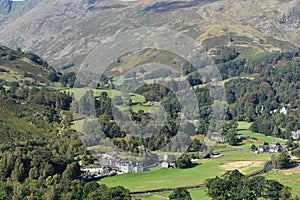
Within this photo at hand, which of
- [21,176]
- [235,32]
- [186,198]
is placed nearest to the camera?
[186,198]

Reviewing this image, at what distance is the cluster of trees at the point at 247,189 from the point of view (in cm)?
4044

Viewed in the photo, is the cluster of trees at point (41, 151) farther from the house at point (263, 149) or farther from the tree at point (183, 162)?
the house at point (263, 149)

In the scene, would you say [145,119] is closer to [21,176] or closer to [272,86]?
[21,176]

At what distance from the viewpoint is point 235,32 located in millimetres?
192375

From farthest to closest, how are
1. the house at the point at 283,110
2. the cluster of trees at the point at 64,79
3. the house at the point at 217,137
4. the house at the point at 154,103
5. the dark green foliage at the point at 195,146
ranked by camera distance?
the cluster of trees at the point at 64,79
the house at the point at 283,110
the house at the point at 154,103
the house at the point at 217,137
the dark green foliage at the point at 195,146

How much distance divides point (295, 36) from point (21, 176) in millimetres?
168659

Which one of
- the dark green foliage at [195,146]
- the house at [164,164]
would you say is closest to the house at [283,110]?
the dark green foliage at [195,146]

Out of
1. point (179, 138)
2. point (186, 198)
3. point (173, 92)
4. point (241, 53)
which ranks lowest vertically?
point (186, 198)

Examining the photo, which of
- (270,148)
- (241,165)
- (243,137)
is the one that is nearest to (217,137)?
(243,137)

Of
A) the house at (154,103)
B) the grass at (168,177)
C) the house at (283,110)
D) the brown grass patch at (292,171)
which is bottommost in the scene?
the brown grass patch at (292,171)

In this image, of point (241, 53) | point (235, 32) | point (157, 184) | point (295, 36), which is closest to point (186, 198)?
point (157, 184)

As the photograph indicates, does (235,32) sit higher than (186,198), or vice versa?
(235,32)

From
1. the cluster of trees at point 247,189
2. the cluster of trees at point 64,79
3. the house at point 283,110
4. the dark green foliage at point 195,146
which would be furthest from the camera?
the cluster of trees at point 64,79

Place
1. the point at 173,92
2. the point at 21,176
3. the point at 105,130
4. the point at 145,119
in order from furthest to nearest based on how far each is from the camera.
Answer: the point at 173,92 < the point at 145,119 < the point at 105,130 < the point at 21,176
